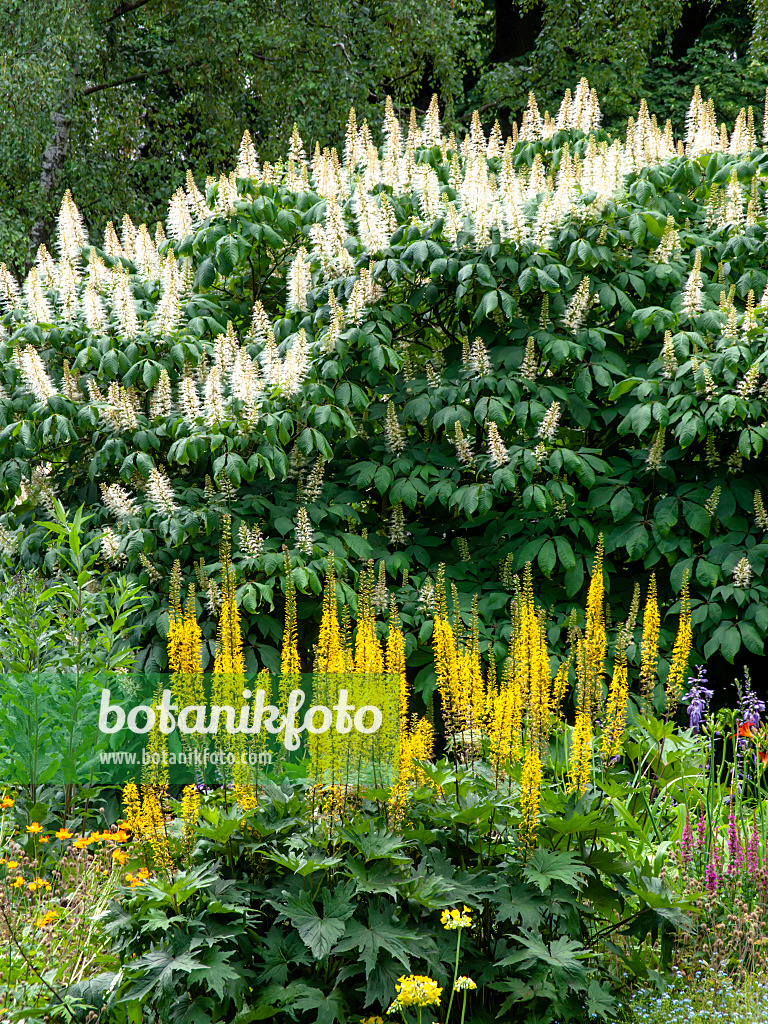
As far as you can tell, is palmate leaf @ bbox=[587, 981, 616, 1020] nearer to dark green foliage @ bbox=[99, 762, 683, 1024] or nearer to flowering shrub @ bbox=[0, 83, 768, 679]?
dark green foliage @ bbox=[99, 762, 683, 1024]

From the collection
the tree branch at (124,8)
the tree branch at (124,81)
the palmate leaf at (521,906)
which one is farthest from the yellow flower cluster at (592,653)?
the tree branch at (124,8)

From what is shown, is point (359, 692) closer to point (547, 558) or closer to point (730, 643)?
point (547, 558)

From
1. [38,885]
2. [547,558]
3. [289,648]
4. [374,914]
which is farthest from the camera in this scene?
[547,558]

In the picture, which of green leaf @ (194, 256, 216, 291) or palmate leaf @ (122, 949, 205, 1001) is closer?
palmate leaf @ (122, 949, 205, 1001)

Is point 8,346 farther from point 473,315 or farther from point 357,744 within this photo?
point 357,744

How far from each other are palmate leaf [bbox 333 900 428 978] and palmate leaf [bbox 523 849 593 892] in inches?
12.6

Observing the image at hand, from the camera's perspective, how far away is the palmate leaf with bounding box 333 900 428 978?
2.41m

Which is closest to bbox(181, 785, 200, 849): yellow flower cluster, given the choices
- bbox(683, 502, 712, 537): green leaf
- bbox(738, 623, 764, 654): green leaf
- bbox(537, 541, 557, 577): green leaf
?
bbox(537, 541, 557, 577): green leaf

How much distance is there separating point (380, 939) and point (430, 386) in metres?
3.09

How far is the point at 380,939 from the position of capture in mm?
2445

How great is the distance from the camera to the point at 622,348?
17.0ft

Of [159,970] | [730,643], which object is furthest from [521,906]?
[730,643]

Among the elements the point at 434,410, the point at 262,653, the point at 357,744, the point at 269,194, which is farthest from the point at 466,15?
the point at 357,744

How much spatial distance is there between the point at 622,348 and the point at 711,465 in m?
0.83
